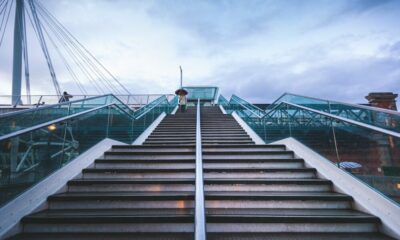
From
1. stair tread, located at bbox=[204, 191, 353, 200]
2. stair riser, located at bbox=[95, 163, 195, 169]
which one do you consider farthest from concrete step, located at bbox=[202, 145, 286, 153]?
stair tread, located at bbox=[204, 191, 353, 200]

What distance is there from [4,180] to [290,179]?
3.22m

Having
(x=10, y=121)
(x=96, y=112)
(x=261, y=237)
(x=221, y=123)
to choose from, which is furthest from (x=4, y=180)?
(x=221, y=123)

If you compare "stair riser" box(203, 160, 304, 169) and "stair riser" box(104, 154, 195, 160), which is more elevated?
"stair riser" box(104, 154, 195, 160)

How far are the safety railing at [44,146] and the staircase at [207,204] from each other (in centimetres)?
33

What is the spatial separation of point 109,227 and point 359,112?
3.23 m

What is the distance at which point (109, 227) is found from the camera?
6.42 feet

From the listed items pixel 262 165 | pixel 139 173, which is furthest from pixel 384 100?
pixel 139 173

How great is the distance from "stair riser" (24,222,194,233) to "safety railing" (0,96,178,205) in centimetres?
44

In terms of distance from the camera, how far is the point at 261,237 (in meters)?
1.83

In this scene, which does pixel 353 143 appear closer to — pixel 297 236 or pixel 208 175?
pixel 297 236

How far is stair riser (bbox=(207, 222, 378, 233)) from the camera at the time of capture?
194cm

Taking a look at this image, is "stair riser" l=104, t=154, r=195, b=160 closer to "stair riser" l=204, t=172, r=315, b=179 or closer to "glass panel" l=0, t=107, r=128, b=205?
"glass panel" l=0, t=107, r=128, b=205

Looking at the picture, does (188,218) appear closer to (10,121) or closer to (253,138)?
(10,121)

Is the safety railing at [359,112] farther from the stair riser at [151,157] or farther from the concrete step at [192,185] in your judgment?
the stair riser at [151,157]
